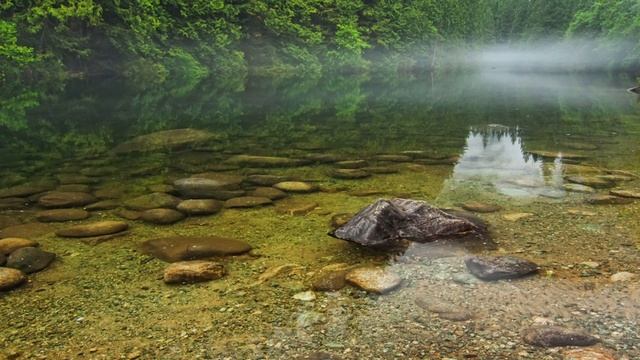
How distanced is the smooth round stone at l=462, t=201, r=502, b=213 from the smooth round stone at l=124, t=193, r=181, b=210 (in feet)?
13.9

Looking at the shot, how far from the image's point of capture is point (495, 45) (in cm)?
13812

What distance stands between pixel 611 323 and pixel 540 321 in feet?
1.73

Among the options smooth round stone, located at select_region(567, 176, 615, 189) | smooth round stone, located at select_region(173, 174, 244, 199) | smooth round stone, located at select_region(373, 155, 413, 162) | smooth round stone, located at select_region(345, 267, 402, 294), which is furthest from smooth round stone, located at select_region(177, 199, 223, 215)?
smooth round stone, located at select_region(567, 176, 615, 189)

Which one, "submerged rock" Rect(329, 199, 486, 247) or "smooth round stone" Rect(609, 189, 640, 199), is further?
"smooth round stone" Rect(609, 189, 640, 199)

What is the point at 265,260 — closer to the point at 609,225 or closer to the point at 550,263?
the point at 550,263

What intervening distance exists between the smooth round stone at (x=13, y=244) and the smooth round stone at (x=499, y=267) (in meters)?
4.86

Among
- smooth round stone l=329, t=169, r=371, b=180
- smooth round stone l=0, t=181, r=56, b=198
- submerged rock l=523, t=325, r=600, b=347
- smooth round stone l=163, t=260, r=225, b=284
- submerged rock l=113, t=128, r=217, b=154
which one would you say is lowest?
submerged rock l=523, t=325, r=600, b=347

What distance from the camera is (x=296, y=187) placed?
822cm

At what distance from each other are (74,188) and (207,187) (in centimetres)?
220

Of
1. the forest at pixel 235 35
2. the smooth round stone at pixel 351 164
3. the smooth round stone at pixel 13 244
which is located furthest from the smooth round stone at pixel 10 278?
the forest at pixel 235 35

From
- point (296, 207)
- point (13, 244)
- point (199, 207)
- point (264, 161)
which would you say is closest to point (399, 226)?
point (296, 207)

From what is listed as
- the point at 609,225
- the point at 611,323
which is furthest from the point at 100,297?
the point at 609,225

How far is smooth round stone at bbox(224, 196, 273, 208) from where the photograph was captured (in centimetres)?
732

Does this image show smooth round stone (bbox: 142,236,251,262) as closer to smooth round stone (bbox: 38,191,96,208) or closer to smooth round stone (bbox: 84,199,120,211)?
smooth round stone (bbox: 84,199,120,211)
